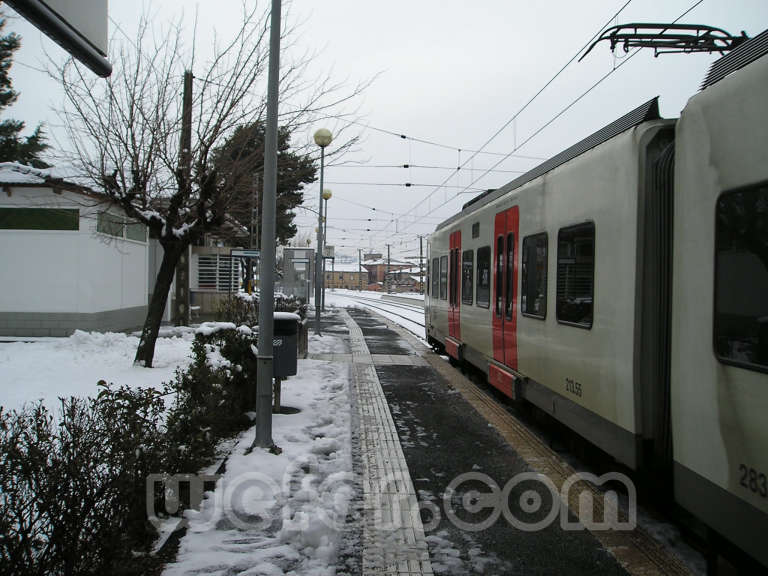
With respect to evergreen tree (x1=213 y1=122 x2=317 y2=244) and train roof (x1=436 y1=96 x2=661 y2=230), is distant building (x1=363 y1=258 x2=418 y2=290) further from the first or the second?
train roof (x1=436 y1=96 x2=661 y2=230)

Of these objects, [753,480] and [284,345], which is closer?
[753,480]

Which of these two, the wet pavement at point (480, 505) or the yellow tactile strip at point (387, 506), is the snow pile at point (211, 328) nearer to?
the yellow tactile strip at point (387, 506)

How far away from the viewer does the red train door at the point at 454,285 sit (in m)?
11.3

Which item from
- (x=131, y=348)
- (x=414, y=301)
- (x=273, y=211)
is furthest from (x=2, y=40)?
(x=414, y=301)

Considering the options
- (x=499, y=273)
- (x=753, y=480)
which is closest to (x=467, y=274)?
(x=499, y=273)

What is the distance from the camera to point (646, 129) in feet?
13.7

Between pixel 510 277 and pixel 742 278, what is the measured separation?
458 cm

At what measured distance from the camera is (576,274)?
17.7 ft

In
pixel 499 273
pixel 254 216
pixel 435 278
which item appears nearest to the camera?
pixel 499 273

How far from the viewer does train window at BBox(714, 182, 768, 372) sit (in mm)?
2902

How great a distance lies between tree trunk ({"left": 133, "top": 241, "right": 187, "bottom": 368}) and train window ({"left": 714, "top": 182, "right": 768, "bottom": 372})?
9.16 metres

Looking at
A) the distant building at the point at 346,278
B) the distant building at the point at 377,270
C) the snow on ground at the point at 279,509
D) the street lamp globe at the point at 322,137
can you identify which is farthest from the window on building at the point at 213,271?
the distant building at the point at 346,278

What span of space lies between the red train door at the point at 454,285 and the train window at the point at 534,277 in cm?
424

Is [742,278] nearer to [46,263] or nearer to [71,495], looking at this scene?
[71,495]
